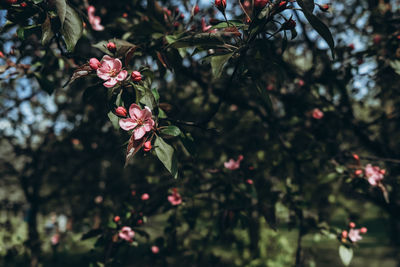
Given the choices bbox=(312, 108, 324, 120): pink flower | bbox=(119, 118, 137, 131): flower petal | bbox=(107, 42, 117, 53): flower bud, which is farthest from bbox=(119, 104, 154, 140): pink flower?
bbox=(312, 108, 324, 120): pink flower

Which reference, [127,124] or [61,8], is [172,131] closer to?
[127,124]

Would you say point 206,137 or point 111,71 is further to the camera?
point 206,137

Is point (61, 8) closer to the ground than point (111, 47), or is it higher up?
higher up

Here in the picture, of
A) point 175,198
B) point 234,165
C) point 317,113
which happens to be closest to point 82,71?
point 175,198

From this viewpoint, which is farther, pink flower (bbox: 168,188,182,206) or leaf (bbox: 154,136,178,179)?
pink flower (bbox: 168,188,182,206)

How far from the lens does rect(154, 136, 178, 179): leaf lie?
1372 mm

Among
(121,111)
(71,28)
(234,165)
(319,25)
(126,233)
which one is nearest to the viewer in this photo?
(319,25)

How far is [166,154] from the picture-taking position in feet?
4.62

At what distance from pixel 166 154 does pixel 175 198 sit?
4.06ft

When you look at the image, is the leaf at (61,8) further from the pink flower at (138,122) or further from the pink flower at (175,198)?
the pink flower at (175,198)

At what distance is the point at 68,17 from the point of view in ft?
4.91

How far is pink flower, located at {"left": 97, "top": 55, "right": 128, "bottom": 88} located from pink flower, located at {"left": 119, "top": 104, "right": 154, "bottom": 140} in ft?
0.55

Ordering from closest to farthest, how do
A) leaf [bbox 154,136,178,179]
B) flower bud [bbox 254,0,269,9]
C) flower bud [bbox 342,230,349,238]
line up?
flower bud [bbox 254,0,269,9] → leaf [bbox 154,136,178,179] → flower bud [bbox 342,230,349,238]

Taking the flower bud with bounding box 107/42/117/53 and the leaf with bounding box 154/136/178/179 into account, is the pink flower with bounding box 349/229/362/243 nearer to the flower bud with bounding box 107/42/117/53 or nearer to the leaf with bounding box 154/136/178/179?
the leaf with bounding box 154/136/178/179
